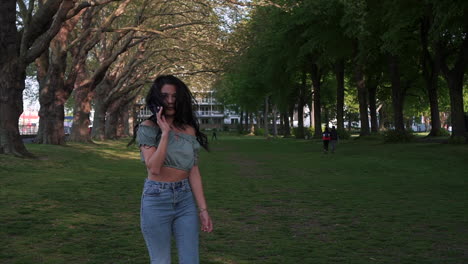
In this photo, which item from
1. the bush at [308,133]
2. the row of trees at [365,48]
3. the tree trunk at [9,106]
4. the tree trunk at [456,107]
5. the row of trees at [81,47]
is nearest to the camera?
the row of trees at [81,47]

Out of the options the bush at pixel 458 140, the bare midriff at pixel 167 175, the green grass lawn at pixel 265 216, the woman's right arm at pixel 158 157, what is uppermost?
the woman's right arm at pixel 158 157

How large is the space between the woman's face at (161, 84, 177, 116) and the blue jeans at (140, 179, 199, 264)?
0.49 meters

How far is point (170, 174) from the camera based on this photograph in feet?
13.6

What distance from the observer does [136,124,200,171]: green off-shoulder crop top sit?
4164 millimetres

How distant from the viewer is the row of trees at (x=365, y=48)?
31.6 metres

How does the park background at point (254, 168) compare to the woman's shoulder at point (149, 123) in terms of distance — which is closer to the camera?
the woman's shoulder at point (149, 123)

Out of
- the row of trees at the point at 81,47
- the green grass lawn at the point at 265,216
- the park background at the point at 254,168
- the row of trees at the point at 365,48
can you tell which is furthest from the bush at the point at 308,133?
the green grass lawn at the point at 265,216

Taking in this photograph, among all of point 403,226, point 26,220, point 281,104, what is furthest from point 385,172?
point 281,104

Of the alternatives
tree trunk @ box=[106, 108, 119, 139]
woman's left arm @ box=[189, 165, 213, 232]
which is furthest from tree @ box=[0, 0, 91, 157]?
tree trunk @ box=[106, 108, 119, 139]

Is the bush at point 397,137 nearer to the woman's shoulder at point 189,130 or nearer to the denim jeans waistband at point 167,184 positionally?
the woman's shoulder at point 189,130

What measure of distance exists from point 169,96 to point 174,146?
333mm

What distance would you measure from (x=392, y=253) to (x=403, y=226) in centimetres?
228

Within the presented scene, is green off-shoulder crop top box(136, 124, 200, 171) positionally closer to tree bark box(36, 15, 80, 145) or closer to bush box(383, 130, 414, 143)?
tree bark box(36, 15, 80, 145)

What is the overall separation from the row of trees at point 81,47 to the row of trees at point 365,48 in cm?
298
